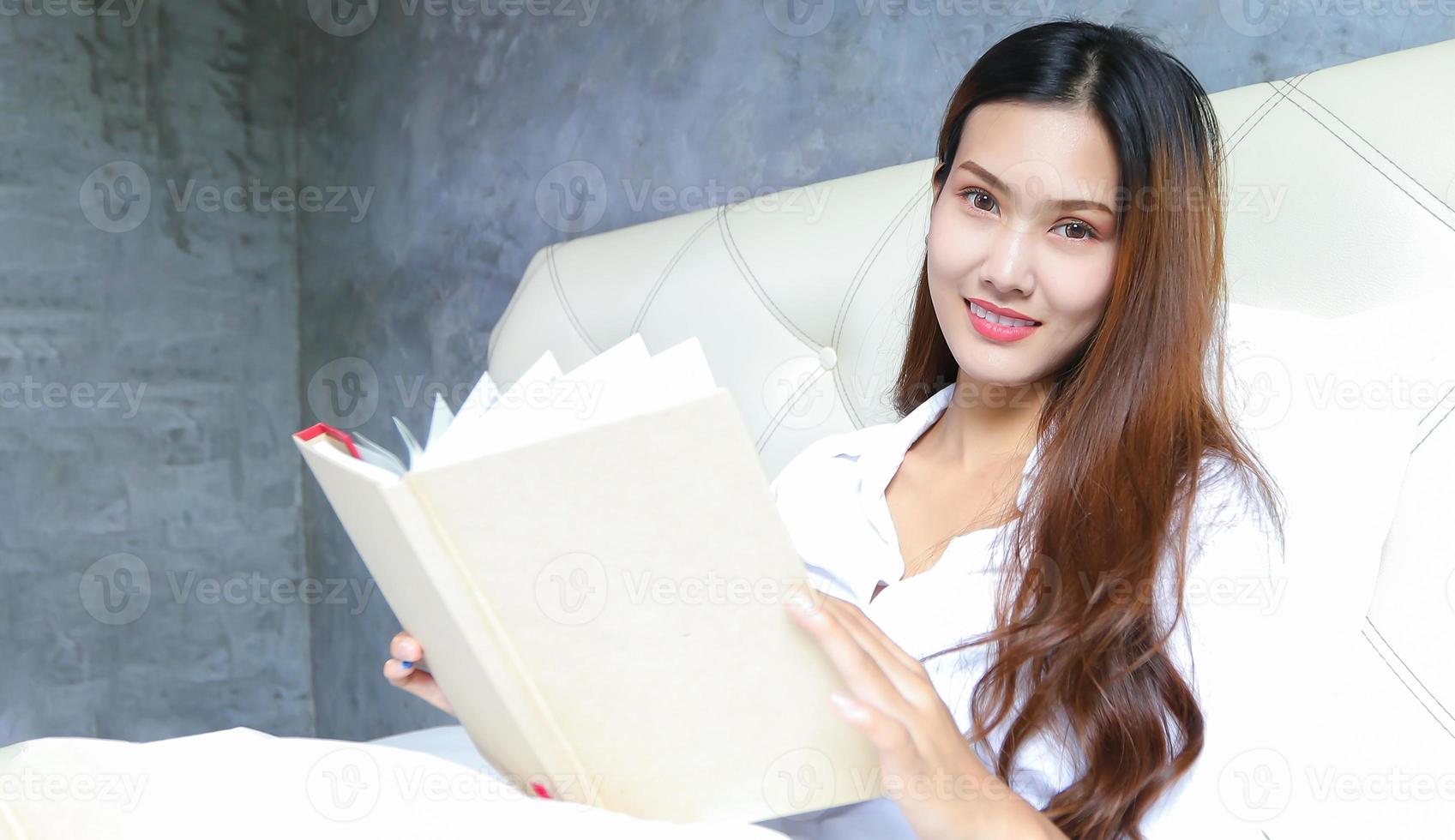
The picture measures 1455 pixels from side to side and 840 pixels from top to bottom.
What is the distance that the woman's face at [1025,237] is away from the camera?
0.82 m

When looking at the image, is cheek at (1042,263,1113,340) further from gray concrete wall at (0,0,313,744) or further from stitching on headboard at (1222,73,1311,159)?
gray concrete wall at (0,0,313,744)

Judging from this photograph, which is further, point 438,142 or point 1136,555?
point 438,142

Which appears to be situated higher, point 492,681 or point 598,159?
point 598,159

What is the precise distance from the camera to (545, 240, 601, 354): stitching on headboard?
1.42 meters

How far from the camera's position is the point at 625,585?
0.51 meters

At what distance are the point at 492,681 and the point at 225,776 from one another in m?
0.18

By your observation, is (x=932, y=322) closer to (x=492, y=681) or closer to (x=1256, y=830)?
(x=1256, y=830)

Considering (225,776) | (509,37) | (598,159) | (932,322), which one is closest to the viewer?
(225,776)

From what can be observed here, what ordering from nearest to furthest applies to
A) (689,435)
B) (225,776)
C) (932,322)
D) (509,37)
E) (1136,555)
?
(689,435)
(225,776)
(1136,555)
(932,322)
(509,37)

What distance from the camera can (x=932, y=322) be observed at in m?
1.04

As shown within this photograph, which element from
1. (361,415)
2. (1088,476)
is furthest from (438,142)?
(1088,476)

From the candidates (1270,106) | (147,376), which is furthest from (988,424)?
(147,376)

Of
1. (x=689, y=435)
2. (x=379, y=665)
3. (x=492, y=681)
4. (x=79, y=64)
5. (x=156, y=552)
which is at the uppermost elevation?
(x=79, y=64)
